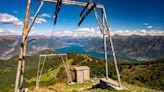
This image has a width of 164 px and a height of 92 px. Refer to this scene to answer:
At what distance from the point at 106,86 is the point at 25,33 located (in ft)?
31.8

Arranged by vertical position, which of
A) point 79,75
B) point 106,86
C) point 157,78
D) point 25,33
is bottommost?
point 157,78

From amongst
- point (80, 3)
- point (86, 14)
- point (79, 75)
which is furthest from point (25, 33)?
point (79, 75)

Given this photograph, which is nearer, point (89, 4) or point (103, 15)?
point (89, 4)

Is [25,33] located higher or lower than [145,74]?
higher

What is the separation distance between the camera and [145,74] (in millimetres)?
136000

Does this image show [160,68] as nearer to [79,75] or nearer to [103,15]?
[79,75]

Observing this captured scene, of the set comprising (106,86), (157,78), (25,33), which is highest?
(25,33)

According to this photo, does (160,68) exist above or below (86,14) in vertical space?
below

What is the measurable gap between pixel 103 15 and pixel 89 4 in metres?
1.94

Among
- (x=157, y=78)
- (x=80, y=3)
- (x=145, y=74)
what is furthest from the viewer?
(x=145, y=74)

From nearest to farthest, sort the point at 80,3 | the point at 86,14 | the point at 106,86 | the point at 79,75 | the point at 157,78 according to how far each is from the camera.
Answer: the point at 80,3 < the point at 86,14 < the point at 106,86 < the point at 79,75 < the point at 157,78

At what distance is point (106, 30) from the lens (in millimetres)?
15305

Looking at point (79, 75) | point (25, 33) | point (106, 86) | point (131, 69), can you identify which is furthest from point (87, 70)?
point (131, 69)

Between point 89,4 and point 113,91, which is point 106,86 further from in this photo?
point 89,4
